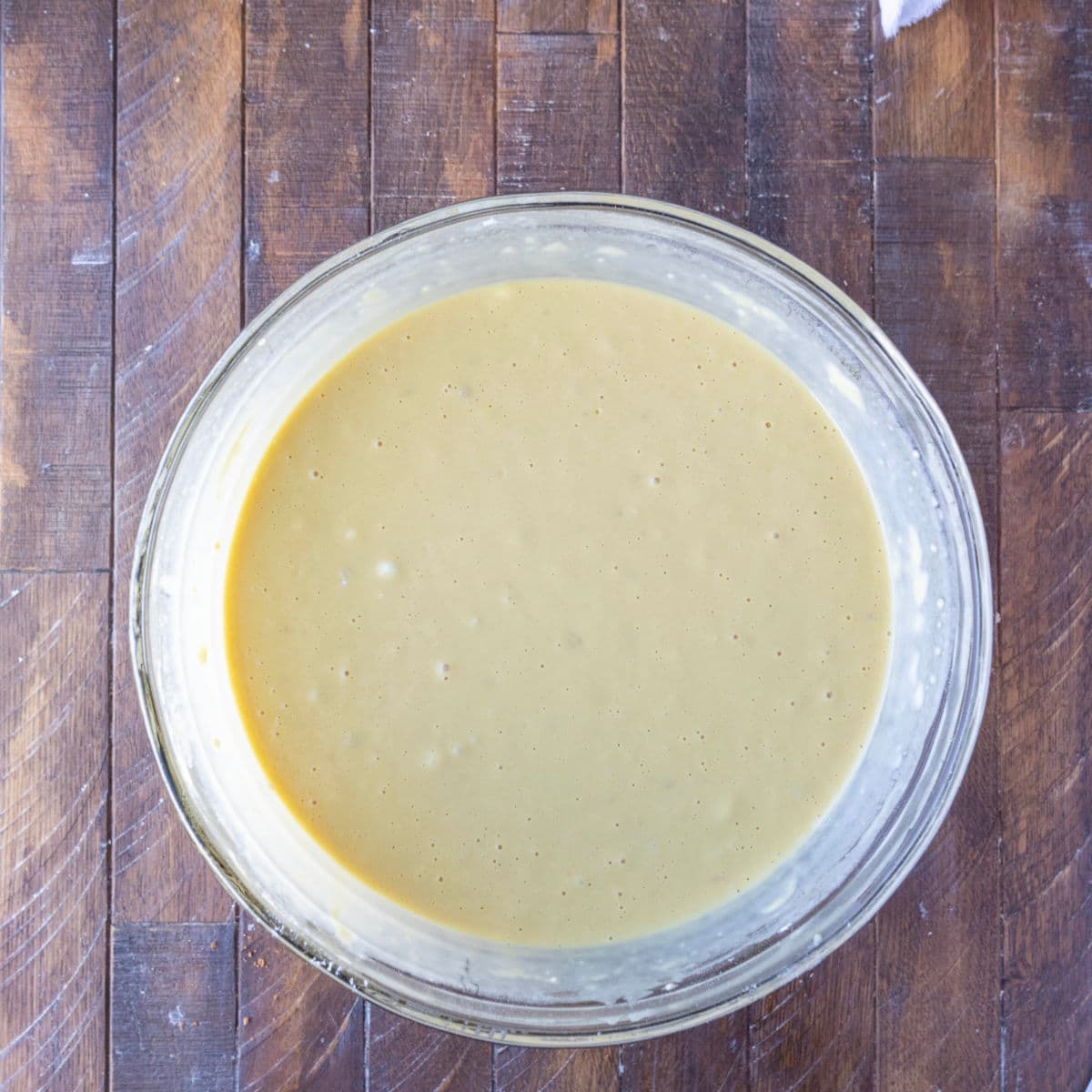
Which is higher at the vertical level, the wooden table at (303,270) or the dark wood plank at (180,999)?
the wooden table at (303,270)

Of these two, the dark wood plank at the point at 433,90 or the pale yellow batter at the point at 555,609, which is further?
the dark wood plank at the point at 433,90

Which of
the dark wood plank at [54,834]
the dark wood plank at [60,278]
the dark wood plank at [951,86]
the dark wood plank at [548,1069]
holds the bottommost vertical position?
the dark wood plank at [548,1069]

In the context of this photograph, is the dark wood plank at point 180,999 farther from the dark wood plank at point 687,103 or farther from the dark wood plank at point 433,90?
the dark wood plank at point 687,103

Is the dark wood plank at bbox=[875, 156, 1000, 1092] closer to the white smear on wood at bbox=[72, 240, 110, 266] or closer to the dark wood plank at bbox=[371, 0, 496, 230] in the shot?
the dark wood plank at bbox=[371, 0, 496, 230]

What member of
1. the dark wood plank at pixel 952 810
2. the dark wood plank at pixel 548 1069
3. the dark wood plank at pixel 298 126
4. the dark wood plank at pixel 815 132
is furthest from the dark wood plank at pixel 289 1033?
the dark wood plank at pixel 815 132

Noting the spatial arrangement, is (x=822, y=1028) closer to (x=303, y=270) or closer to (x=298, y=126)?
(x=303, y=270)

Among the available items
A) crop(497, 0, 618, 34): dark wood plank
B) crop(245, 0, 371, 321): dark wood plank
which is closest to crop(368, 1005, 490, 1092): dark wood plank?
crop(245, 0, 371, 321): dark wood plank
